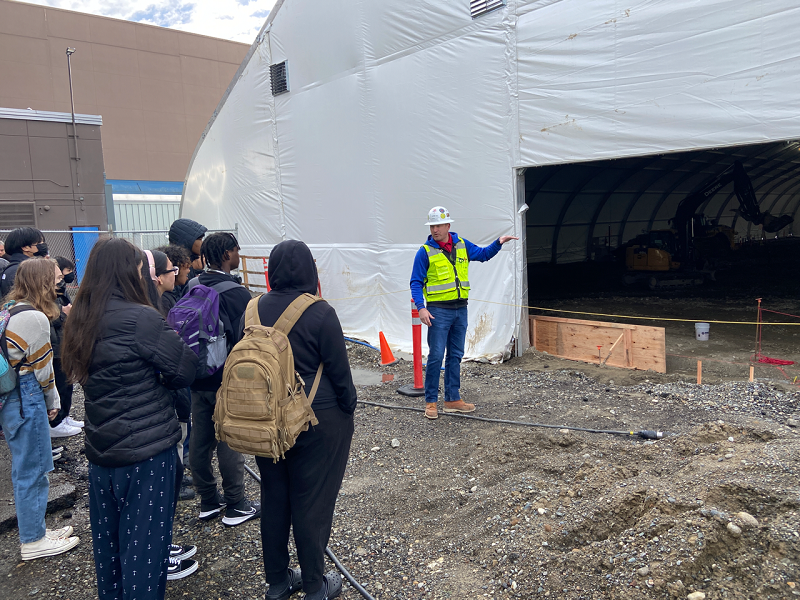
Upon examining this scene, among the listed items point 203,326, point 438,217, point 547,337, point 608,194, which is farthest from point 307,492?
point 608,194

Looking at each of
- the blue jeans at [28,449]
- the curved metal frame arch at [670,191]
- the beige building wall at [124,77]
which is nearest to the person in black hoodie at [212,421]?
the blue jeans at [28,449]

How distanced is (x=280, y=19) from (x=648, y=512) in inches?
454

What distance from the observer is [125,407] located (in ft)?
8.14

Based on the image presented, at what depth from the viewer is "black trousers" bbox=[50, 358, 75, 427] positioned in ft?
16.9

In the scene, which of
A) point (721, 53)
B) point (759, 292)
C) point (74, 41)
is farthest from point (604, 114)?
point (74, 41)

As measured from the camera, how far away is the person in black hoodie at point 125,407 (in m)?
2.45

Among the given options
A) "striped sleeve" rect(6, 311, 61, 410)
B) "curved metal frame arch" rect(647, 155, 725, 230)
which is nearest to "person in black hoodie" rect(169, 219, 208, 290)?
"striped sleeve" rect(6, 311, 61, 410)

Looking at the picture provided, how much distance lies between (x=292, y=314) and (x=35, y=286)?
215 centimetres

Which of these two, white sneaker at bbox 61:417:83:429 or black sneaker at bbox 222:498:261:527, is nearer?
black sneaker at bbox 222:498:261:527

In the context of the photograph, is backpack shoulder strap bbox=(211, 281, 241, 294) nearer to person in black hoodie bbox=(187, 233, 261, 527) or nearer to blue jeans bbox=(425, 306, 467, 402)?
person in black hoodie bbox=(187, 233, 261, 527)

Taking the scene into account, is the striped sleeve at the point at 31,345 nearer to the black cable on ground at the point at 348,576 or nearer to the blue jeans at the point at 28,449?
the blue jeans at the point at 28,449

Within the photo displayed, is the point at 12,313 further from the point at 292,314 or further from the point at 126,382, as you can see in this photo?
the point at 292,314

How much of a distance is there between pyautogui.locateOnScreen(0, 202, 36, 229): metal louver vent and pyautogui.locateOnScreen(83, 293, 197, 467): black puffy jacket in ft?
58.1

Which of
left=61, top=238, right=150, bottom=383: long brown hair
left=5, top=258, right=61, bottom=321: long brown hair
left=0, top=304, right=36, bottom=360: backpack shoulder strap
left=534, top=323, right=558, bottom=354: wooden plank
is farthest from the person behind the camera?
left=534, top=323, right=558, bottom=354: wooden plank
